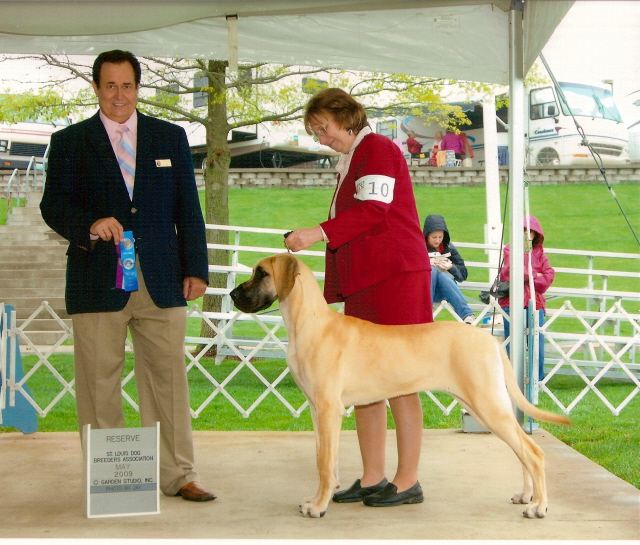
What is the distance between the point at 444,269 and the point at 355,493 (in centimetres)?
338

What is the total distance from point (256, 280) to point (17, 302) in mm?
8874

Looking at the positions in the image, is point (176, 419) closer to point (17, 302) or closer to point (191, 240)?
point (191, 240)

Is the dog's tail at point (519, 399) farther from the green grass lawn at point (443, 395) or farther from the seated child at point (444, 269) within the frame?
the seated child at point (444, 269)

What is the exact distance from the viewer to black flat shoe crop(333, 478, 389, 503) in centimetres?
328

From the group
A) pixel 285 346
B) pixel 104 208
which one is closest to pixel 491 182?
pixel 285 346

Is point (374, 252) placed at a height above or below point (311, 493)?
above

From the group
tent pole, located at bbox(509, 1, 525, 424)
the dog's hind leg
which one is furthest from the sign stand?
tent pole, located at bbox(509, 1, 525, 424)

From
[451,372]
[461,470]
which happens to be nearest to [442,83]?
[461,470]

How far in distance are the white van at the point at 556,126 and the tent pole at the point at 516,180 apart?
3453mm

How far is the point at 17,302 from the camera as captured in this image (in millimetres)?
10852

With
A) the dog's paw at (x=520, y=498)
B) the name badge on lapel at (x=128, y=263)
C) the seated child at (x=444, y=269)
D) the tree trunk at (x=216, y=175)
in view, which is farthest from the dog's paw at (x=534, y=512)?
the tree trunk at (x=216, y=175)

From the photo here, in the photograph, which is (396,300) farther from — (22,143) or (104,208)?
(22,143)

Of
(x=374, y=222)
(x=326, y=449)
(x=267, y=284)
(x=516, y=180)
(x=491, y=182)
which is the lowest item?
(x=326, y=449)

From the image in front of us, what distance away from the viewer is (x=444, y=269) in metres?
6.41
